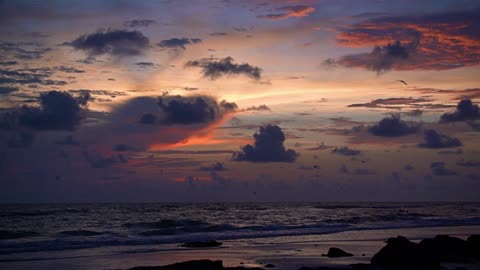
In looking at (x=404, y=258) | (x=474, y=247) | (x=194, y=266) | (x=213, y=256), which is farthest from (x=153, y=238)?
(x=474, y=247)

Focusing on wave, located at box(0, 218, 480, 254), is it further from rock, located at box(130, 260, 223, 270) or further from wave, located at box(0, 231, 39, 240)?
rock, located at box(130, 260, 223, 270)

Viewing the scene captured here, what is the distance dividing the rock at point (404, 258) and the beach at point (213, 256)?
1.12m

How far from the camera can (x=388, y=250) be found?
2330cm

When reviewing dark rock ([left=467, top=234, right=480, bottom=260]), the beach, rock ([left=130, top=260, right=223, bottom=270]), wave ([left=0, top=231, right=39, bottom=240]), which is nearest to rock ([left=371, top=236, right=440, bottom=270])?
the beach

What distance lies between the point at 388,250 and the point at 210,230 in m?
29.7

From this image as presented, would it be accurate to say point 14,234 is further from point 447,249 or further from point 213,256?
point 447,249

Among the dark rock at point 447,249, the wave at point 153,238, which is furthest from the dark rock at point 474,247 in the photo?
the wave at point 153,238

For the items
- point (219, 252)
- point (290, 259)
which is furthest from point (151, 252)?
point (290, 259)

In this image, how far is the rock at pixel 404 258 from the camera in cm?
2245

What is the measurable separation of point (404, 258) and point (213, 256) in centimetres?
1026

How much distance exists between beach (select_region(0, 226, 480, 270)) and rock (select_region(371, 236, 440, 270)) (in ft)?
3.67

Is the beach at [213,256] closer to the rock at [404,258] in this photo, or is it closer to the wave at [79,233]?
the rock at [404,258]

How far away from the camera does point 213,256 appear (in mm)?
28172

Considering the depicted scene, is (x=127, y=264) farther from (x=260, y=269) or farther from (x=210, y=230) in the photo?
(x=210, y=230)
